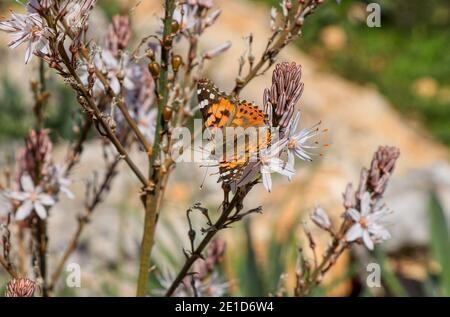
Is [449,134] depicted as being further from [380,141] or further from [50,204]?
[50,204]

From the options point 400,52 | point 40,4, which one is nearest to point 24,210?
point 40,4

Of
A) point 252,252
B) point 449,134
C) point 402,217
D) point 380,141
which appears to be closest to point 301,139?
point 252,252

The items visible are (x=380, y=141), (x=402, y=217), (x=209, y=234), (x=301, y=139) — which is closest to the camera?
(x=301, y=139)

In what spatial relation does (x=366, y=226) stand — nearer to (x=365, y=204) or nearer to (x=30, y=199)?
(x=365, y=204)

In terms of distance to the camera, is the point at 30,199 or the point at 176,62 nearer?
the point at 176,62

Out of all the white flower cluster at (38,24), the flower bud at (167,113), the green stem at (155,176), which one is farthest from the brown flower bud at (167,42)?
the white flower cluster at (38,24)
